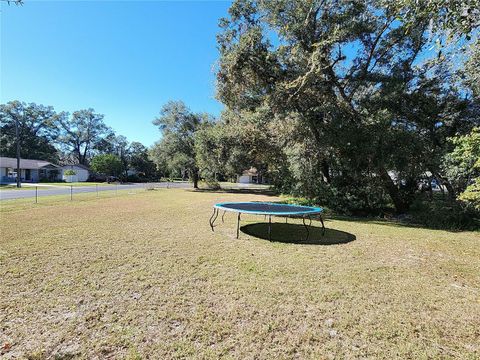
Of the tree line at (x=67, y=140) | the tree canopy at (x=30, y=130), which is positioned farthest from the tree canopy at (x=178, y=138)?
the tree canopy at (x=30, y=130)

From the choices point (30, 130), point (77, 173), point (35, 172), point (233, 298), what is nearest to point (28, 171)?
point (35, 172)

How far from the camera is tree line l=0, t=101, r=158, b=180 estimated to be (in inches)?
1722

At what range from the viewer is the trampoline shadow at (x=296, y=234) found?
246 inches

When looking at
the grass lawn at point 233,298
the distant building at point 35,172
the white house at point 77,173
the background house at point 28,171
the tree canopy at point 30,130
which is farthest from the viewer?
the tree canopy at point 30,130

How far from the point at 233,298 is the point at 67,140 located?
6112 centimetres

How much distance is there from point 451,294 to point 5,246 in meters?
7.76

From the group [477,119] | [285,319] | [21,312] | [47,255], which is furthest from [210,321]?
[477,119]

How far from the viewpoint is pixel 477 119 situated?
31.3 feet

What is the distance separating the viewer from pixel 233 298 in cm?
321

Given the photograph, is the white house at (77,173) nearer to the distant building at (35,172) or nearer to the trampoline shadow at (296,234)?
the distant building at (35,172)

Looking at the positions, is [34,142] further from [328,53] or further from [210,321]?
[210,321]

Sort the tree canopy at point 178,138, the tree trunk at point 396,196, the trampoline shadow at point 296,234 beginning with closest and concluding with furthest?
the trampoline shadow at point 296,234 < the tree trunk at point 396,196 < the tree canopy at point 178,138

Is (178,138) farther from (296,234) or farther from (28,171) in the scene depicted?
(28,171)

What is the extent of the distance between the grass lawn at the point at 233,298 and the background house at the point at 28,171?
122 ft
